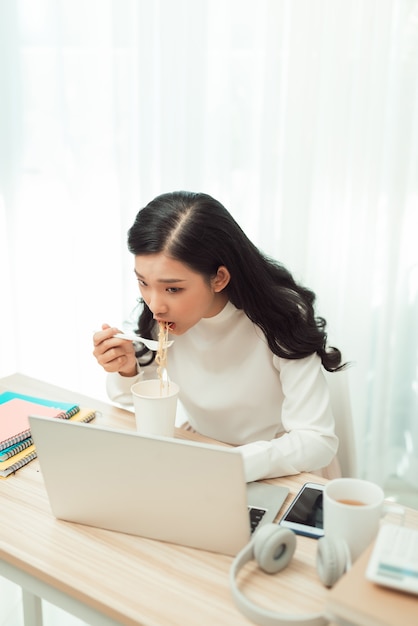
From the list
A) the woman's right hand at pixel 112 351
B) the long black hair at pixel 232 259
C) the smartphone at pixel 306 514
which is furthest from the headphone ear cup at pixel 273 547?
the woman's right hand at pixel 112 351

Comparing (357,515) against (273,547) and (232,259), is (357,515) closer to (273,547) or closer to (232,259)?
(273,547)

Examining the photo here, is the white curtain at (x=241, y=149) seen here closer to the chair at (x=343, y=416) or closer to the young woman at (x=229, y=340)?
the young woman at (x=229, y=340)

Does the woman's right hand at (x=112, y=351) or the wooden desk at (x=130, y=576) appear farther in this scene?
the woman's right hand at (x=112, y=351)

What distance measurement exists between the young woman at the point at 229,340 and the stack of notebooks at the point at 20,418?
0.15 metres

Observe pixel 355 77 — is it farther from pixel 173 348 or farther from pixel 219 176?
pixel 173 348

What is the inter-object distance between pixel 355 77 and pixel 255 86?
362 mm

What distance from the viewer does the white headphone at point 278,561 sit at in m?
0.79

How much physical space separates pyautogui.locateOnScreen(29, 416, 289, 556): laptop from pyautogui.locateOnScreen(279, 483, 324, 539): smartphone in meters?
0.04

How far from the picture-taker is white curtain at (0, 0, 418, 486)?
6.87 ft

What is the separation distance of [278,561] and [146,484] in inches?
8.6

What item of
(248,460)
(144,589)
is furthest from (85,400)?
(144,589)

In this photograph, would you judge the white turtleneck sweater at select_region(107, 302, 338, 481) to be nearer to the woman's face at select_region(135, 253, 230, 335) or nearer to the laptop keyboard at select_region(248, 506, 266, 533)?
the woman's face at select_region(135, 253, 230, 335)

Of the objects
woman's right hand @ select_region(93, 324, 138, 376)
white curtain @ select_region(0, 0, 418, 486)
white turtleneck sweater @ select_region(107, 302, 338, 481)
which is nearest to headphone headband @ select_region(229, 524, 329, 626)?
white turtleneck sweater @ select_region(107, 302, 338, 481)

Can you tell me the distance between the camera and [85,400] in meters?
1.56
